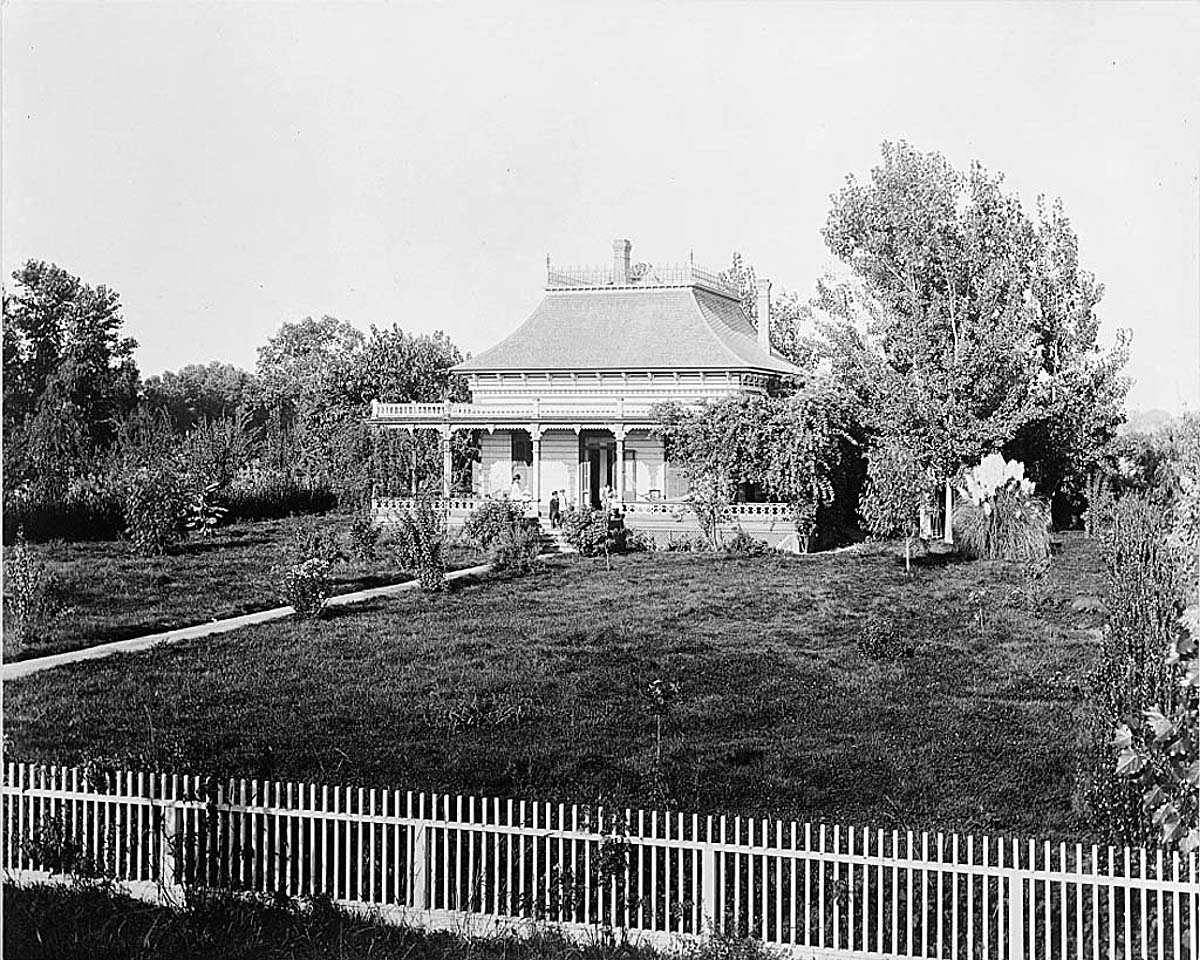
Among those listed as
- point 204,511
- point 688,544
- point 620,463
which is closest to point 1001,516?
point 688,544

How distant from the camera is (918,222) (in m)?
14.5

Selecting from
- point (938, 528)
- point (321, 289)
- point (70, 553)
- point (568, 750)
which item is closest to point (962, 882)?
point (568, 750)

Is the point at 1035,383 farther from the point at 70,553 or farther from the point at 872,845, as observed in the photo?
the point at 70,553

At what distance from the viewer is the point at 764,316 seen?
941 inches

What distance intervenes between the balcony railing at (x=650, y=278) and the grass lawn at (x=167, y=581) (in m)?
7.84

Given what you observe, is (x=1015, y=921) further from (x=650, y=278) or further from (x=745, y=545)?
(x=650, y=278)

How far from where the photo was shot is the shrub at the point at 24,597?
12797 mm

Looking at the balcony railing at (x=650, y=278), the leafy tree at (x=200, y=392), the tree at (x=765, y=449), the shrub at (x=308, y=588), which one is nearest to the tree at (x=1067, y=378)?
the tree at (x=765, y=449)

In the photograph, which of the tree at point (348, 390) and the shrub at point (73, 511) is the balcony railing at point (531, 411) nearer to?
the tree at point (348, 390)

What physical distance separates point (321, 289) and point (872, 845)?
8.67m

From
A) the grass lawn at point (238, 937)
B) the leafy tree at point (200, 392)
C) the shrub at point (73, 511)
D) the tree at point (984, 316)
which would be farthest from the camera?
the leafy tree at point (200, 392)

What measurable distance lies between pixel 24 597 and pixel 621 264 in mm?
11331

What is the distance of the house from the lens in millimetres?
23047

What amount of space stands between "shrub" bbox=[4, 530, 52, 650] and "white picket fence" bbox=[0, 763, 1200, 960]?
4.16m
